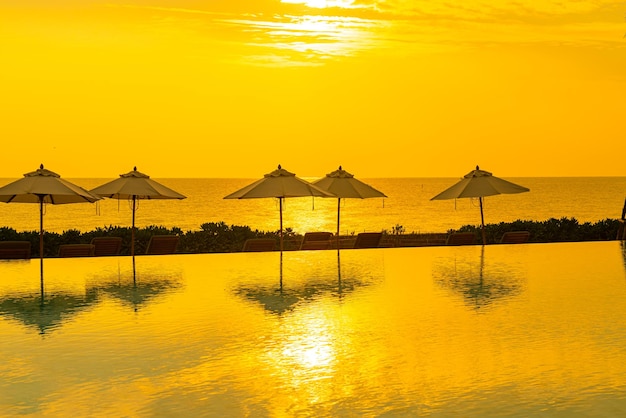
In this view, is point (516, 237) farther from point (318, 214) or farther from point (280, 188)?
point (318, 214)

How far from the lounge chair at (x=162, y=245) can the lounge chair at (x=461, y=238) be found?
8.29 metres

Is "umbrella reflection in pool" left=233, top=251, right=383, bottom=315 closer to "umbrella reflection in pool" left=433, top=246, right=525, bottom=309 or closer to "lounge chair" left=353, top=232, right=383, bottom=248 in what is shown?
"umbrella reflection in pool" left=433, top=246, right=525, bottom=309

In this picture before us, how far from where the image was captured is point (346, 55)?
160 ft

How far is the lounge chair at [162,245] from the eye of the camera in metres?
21.5

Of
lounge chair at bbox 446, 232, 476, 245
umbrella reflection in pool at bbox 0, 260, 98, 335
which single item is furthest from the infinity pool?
lounge chair at bbox 446, 232, 476, 245

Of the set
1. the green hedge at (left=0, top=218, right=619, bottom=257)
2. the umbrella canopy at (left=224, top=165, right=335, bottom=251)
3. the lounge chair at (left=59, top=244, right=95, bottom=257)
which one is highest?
the umbrella canopy at (left=224, top=165, right=335, bottom=251)

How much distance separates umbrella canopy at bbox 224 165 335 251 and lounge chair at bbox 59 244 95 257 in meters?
3.97

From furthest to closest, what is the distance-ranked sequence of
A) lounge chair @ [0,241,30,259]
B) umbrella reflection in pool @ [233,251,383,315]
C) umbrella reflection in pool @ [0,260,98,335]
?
lounge chair @ [0,241,30,259] < umbrella reflection in pool @ [233,251,383,315] < umbrella reflection in pool @ [0,260,98,335]

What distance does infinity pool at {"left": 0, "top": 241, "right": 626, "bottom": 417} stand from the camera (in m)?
7.98

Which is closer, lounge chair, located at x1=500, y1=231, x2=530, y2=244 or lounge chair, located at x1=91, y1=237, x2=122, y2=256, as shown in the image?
lounge chair, located at x1=91, y1=237, x2=122, y2=256

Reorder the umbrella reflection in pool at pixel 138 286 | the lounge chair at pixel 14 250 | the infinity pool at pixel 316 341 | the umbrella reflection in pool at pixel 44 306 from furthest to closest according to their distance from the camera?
the lounge chair at pixel 14 250 < the umbrella reflection in pool at pixel 138 286 < the umbrella reflection in pool at pixel 44 306 < the infinity pool at pixel 316 341

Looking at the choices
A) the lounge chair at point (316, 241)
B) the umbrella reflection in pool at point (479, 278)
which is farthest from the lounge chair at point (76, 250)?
the umbrella reflection in pool at point (479, 278)

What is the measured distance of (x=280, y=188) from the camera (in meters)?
21.7

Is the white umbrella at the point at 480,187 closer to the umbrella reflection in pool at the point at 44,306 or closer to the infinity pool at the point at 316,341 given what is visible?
the infinity pool at the point at 316,341
